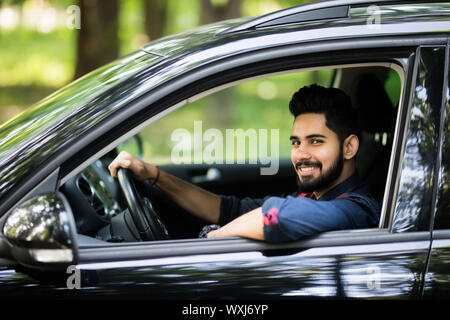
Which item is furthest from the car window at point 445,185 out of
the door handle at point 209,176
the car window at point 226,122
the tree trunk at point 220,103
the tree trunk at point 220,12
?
the tree trunk at point 220,103

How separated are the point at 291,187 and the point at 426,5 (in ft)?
5.53

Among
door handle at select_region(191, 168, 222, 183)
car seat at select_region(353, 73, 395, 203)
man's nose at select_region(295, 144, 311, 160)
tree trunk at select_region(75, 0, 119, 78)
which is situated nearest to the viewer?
Result: man's nose at select_region(295, 144, 311, 160)

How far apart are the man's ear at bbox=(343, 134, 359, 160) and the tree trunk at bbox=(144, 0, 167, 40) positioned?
10.4 m

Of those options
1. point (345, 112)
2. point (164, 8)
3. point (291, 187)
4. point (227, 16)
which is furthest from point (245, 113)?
point (345, 112)

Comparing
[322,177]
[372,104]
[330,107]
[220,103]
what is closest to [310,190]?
[322,177]

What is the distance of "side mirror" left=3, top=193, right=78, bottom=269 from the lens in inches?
66.7

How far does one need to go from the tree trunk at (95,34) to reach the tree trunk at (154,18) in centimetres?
459

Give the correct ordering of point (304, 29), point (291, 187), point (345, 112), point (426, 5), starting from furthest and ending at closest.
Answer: point (291, 187), point (345, 112), point (426, 5), point (304, 29)

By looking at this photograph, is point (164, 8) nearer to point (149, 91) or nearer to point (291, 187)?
point (291, 187)

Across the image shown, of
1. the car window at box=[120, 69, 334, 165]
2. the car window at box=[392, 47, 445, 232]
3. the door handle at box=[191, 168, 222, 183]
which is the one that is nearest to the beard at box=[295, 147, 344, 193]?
the car window at box=[392, 47, 445, 232]

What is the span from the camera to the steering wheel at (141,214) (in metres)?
2.27

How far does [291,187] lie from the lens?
3.75 metres

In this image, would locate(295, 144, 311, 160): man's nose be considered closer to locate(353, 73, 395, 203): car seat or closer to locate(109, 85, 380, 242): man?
locate(109, 85, 380, 242): man

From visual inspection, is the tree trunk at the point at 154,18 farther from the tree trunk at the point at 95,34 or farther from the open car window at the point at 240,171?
the open car window at the point at 240,171
